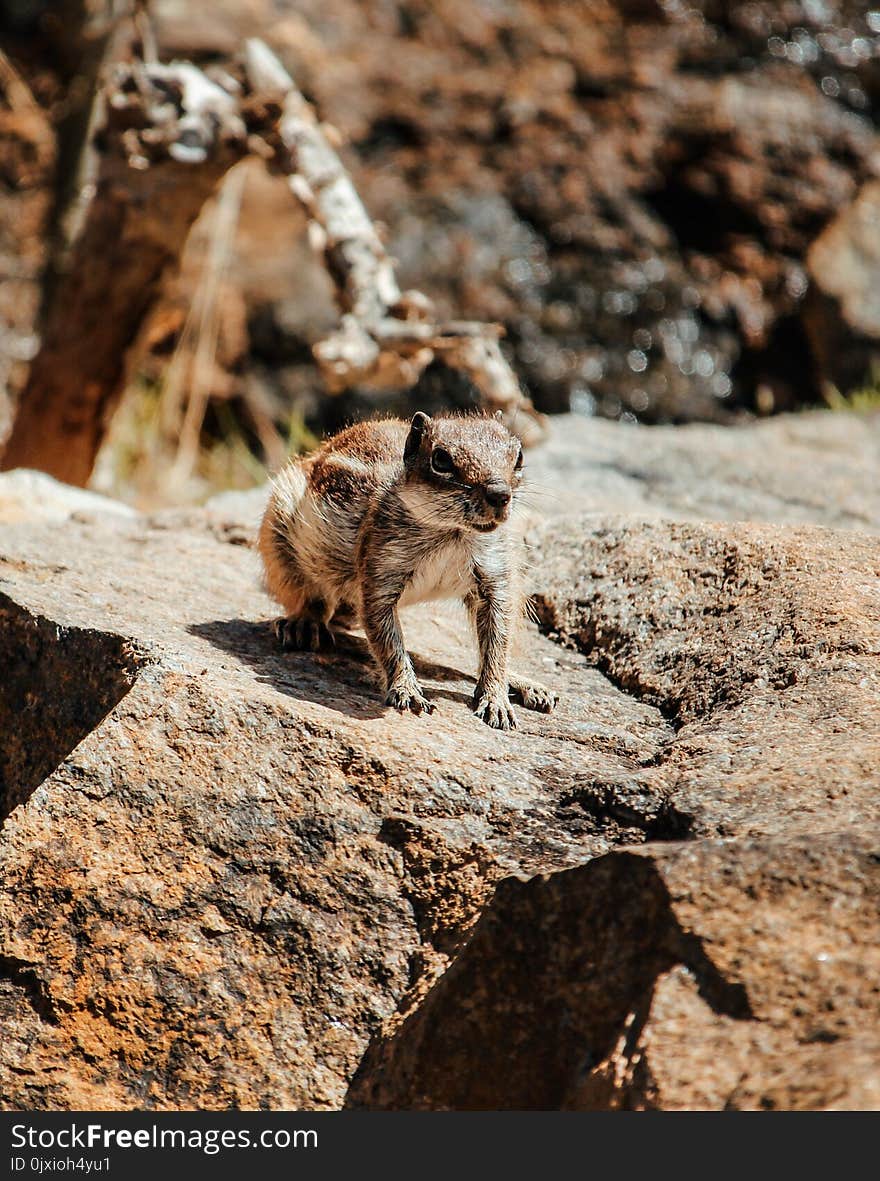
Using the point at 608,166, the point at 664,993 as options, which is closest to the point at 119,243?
the point at 608,166

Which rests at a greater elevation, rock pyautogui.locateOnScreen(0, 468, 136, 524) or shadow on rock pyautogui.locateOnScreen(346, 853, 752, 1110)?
shadow on rock pyautogui.locateOnScreen(346, 853, 752, 1110)

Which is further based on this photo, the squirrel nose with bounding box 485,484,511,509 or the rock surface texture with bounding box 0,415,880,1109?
the squirrel nose with bounding box 485,484,511,509

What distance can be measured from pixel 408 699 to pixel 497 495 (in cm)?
64

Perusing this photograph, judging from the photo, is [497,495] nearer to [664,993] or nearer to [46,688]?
[46,688]

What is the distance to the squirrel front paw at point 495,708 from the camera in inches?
142

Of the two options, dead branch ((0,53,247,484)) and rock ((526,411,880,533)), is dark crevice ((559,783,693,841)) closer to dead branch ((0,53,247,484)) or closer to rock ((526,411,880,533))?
rock ((526,411,880,533))

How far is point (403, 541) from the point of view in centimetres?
391

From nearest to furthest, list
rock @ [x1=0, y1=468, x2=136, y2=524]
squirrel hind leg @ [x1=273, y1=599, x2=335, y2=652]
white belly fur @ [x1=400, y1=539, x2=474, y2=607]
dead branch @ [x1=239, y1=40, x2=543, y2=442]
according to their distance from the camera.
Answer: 1. white belly fur @ [x1=400, y1=539, x2=474, y2=607]
2. squirrel hind leg @ [x1=273, y1=599, x2=335, y2=652]
3. rock @ [x1=0, y1=468, x2=136, y2=524]
4. dead branch @ [x1=239, y1=40, x2=543, y2=442]

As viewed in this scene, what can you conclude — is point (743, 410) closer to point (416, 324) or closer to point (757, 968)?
point (416, 324)

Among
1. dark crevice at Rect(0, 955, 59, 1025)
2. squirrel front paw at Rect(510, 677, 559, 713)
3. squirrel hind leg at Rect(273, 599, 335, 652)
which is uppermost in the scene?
squirrel front paw at Rect(510, 677, 559, 713)

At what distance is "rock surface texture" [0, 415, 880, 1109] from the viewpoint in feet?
7.82

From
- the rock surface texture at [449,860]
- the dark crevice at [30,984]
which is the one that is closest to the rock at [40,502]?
the rock surface texture at [449,860]

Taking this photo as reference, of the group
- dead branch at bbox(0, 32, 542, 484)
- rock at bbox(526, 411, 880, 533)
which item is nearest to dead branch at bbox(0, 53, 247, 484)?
dead branch at bbox(0, 32, 542, 484)

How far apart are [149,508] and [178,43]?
173 inches
